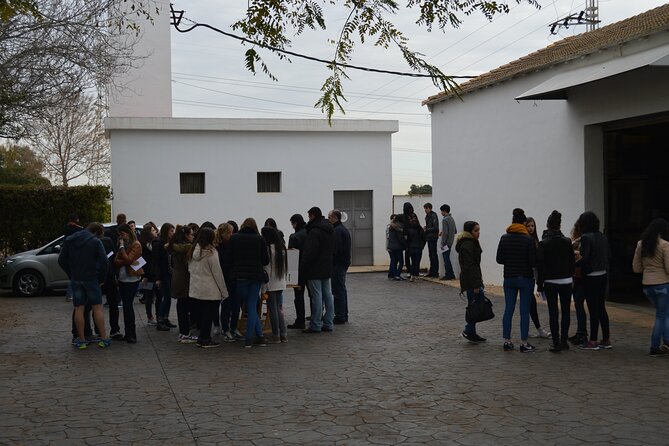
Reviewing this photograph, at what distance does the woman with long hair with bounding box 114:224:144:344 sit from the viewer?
11000 mm

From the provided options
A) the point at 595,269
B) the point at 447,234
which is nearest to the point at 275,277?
the point at 595,269

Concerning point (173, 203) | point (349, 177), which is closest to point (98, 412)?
point (173, 203)

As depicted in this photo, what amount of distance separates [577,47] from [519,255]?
7509 mm

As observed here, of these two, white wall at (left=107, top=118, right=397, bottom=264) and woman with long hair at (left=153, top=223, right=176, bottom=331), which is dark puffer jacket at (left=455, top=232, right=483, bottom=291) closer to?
woman with long hair at (left=153, top=223, right=176, bottom=331)

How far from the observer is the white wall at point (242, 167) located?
24203 millimetres

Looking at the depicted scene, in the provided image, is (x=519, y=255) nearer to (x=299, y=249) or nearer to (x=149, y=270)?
(x=299, y=249)

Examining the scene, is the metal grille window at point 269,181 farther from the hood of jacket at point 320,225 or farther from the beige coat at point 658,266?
the beige coat at point 658,266

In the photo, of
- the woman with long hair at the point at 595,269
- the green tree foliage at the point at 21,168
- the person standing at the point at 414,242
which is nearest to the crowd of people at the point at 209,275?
the woman with long hair at the point at 595,269

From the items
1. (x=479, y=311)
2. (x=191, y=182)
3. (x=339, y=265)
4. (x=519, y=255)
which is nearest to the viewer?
(x=519, y=255)

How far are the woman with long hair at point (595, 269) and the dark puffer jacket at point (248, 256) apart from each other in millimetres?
4416

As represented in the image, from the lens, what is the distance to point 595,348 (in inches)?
400

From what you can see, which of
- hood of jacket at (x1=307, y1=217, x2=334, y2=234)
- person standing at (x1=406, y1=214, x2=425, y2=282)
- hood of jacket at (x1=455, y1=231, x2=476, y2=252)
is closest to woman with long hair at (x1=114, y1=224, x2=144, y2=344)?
hood of jacket at (x1=307, y1=217, x2=334, y2=234)

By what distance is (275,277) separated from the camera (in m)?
11.1

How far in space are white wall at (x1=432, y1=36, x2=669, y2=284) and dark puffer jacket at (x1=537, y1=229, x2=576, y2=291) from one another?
14.4 feet
